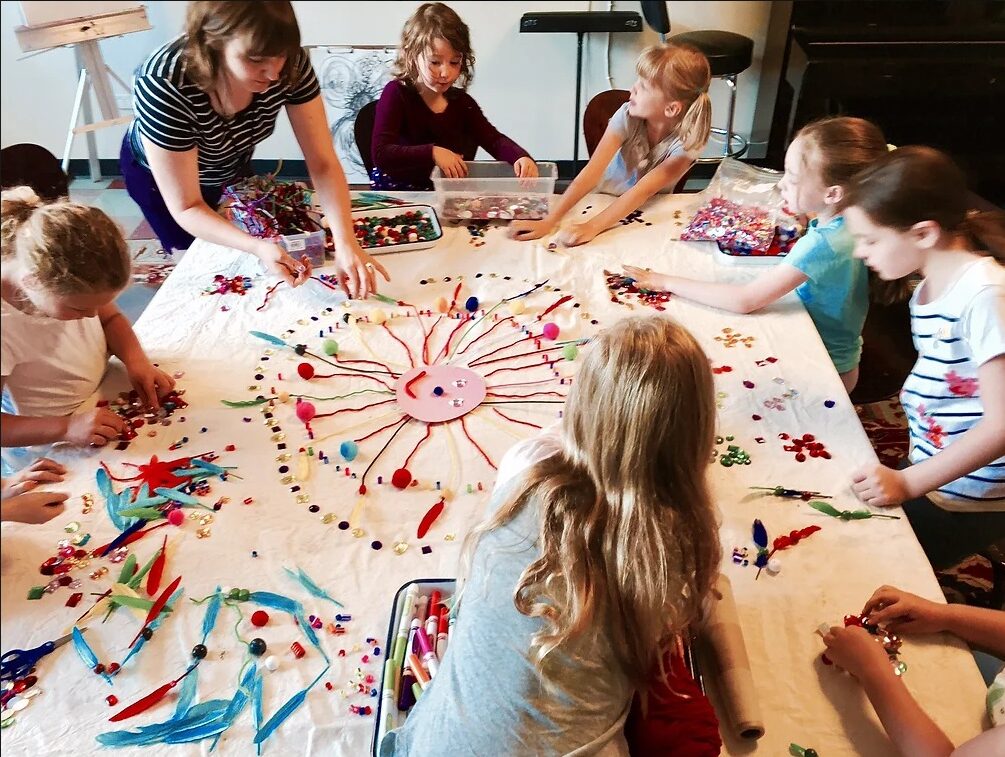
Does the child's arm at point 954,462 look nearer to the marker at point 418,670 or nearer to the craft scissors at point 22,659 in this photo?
the marker at point 418,670

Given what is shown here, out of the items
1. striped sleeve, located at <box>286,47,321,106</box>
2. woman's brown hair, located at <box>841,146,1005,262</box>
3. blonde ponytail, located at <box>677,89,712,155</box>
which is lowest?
blonde ponytail, located at <box>677,89,712,155</box>

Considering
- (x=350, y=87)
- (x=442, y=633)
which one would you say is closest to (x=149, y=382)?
(x=442, y=633)

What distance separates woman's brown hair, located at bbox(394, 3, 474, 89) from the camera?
1.80 meters

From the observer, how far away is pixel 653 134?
1911 mm

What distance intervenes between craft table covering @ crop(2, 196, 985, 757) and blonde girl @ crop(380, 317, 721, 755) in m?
0.16

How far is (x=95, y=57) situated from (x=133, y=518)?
682 mm

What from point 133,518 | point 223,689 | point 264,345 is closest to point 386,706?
point 223,689

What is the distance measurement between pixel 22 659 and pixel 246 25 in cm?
85

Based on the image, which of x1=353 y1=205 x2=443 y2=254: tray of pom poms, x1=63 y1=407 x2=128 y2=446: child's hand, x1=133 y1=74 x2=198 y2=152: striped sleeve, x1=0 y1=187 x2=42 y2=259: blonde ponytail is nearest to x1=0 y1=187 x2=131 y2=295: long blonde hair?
x1=0 y1=187 x2=42 y2=259: blonde ponytail

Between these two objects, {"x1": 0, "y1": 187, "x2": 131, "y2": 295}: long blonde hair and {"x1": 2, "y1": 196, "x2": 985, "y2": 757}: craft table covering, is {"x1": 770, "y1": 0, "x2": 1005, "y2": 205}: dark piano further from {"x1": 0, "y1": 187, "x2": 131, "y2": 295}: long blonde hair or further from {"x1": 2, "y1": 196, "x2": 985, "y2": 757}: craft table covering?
{"x1": 0, "y1": 187, "x2": 131, "y2": 295}: long blonde hair

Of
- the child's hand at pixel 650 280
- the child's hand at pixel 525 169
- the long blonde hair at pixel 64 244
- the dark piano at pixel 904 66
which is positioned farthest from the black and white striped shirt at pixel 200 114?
the dark piano at pixel 904 66

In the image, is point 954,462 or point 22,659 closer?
point 22,659

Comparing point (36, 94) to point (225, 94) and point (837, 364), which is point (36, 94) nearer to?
point (225, 94)

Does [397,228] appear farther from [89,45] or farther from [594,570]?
[594,570]
